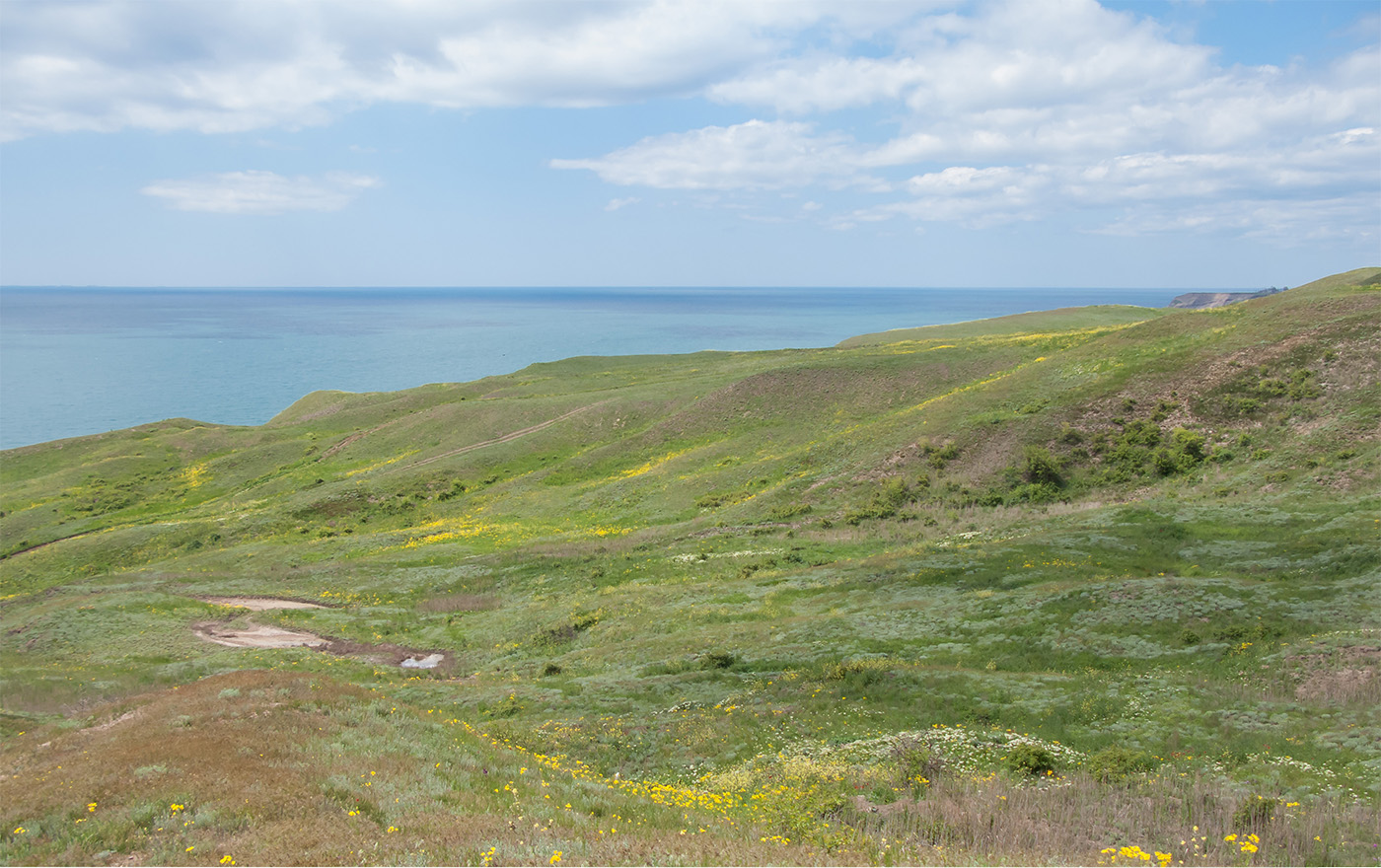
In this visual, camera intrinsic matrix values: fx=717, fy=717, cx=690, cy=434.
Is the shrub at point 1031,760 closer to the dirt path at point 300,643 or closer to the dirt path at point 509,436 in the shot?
the dirt path at point 300,643

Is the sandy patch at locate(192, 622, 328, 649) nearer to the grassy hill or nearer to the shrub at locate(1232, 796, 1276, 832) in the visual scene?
the grassy hill

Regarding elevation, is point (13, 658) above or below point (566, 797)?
below

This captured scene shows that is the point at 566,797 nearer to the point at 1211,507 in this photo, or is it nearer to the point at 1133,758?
the point at 1133,758

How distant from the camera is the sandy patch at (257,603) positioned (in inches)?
1495

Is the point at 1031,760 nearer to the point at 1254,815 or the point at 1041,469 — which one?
the point at 1254,815

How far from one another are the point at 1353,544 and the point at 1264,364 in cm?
2525

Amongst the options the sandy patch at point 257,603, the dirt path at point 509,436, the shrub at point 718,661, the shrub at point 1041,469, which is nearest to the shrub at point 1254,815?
the shrub at point 718,661

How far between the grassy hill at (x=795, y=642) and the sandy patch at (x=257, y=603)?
351 mm

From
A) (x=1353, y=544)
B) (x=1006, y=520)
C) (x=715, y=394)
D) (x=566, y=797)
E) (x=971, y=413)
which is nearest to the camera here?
(x=566, y=797)

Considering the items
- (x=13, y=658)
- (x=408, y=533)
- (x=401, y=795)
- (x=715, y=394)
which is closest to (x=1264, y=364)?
(x=715, y=394)

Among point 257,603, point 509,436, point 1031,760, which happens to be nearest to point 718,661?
point 1031,760

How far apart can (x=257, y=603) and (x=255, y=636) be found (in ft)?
23.0

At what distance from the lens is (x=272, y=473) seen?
8175cm

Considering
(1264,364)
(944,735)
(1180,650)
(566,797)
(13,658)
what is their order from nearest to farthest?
(566,797) < (944,735) < (1180,650) < (13,658) < (1264,364)
